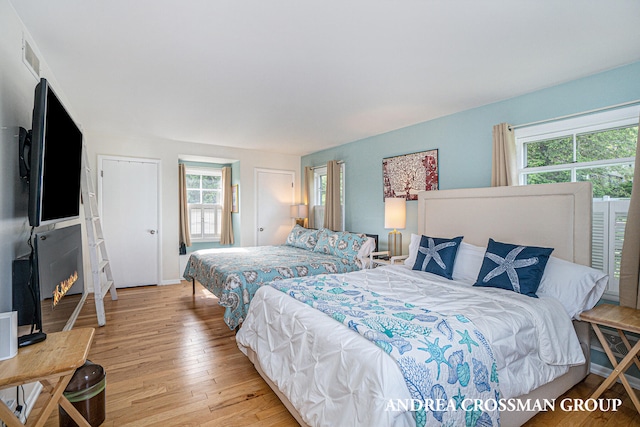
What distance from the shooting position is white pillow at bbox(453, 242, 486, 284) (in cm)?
274

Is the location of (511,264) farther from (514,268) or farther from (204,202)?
(204,202)

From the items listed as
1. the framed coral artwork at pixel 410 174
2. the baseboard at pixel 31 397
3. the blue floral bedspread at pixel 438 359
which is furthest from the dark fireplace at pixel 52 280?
the framed coral artwork at pixel 410 174

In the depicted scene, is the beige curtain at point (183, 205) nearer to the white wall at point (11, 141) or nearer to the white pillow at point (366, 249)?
the white pillow at point (366, 249)

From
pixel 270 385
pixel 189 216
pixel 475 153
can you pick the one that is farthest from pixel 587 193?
pixel 189 216

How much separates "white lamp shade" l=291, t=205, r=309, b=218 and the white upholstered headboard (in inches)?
110

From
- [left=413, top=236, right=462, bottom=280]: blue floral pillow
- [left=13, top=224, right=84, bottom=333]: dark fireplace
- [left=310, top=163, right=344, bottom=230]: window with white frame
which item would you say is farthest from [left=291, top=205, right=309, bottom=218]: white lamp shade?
[left=13, top=224, right=84, bottom=333]: dark fireplace

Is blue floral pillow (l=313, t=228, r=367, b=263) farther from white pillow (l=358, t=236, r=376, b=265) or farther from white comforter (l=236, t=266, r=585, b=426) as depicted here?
white comforter (l=236, t=266, r=585, b=426)

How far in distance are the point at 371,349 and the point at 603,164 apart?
257 centimetres

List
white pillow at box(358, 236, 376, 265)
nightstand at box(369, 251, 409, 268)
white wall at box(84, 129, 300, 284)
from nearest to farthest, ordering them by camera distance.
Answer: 1. nightstand at box(369, 251, 409, 268)
2. white pillow at box(358, 236, 376, 265)
3. white wall at box(84, 129, 300, 284)

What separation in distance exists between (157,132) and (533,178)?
488cm

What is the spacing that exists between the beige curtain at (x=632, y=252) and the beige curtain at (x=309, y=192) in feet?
14.7

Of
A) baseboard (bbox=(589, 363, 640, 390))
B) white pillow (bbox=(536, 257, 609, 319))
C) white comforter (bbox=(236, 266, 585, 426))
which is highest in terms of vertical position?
white pillow (bbox=(536, 257, 609, 319))

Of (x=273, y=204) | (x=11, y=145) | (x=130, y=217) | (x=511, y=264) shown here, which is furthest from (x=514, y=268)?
(x=130, y=217)

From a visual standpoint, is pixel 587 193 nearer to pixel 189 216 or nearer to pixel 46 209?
pixel 46 209
